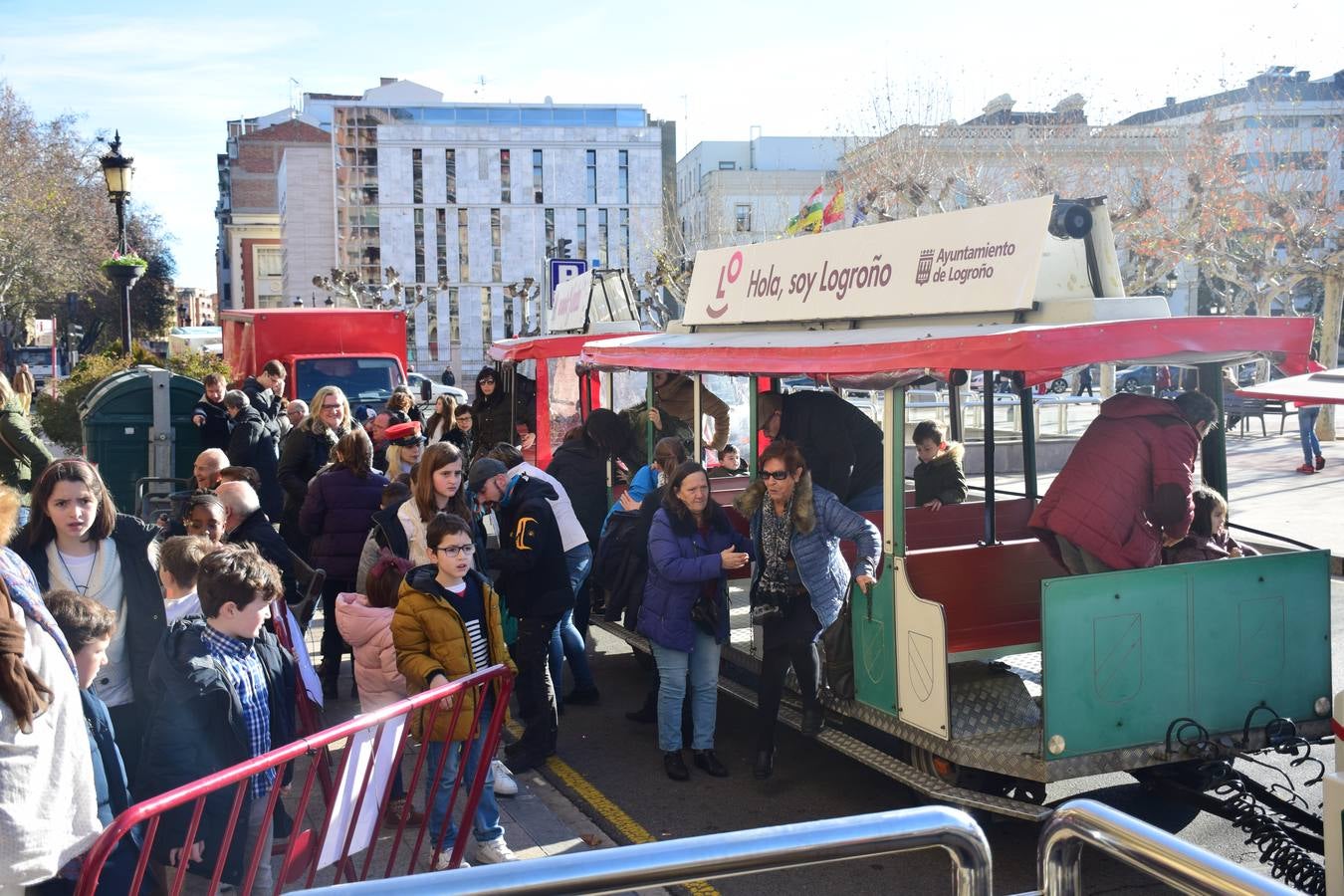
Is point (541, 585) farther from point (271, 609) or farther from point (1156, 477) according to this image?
point (1156, 477)

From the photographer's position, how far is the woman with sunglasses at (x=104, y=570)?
16.1 ft

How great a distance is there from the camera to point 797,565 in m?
6.64

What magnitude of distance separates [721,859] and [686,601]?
14.8 ft

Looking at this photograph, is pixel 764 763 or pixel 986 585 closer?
pixel 764 763

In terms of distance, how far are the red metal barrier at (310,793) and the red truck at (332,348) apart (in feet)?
42.2

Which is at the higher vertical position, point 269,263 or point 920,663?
point 269,263

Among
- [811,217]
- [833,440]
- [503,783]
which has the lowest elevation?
[503,783]

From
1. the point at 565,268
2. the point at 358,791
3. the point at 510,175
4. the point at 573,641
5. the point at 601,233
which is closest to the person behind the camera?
the point at 358,791

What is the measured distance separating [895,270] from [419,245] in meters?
101

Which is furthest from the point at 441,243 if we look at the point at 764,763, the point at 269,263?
the point at 764,763

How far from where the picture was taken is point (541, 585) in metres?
7.03

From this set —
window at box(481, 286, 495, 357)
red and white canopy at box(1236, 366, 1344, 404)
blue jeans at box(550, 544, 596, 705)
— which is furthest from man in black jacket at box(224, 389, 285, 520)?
window at box(481, 286, 495, 357)

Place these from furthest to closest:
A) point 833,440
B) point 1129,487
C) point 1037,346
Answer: point 833,440 < point 1129,487 < point 1037,346

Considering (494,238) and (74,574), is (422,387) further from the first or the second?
(494,238)
